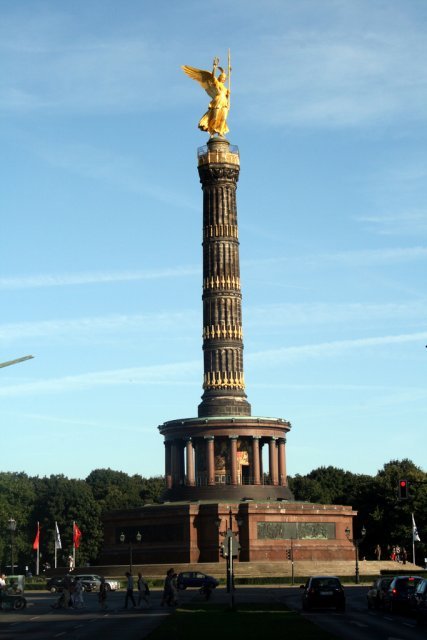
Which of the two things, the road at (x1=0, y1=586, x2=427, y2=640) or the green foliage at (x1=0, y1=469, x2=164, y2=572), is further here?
the green foliage at (x1=0, y1=469, x2=164, y2=572)

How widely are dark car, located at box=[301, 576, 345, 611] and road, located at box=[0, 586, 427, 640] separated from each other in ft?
2.06

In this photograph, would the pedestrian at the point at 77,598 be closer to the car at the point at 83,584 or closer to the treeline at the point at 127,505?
the car at the point at 83,584

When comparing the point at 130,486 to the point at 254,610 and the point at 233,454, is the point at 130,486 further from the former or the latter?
the point at 254,610

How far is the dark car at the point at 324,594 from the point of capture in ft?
164

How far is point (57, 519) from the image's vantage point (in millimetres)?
144625

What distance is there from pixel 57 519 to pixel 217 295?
5444 cm

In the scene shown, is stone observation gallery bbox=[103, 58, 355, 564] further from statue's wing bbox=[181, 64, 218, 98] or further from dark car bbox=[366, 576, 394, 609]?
dark car bbox=[366, 576, 394, 609]

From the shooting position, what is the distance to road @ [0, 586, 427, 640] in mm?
36219

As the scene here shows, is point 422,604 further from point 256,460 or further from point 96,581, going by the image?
point 256,460

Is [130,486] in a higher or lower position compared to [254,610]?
higher

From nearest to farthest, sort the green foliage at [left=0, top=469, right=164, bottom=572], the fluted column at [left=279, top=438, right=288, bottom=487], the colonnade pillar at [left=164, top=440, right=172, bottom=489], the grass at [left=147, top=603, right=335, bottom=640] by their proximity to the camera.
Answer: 1. the grass at [left=147, top=603, right=335, bottom=640]
2. the fluted column at [left=279, top=438, right=288, bottom=487]
3. the colonnade pillar at [left=164, top=440, right=172, bottom=489]
4. the green foliage at [left=0, top=469, right=164, bottom=572]

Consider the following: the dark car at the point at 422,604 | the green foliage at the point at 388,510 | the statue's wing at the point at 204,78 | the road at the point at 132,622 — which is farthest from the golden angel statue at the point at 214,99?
the dark car at the point at 422,604

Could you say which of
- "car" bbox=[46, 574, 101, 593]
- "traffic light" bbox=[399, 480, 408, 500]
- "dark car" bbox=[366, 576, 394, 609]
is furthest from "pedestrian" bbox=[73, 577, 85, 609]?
"traffic light" bbox=[399, 480, 408, 500]

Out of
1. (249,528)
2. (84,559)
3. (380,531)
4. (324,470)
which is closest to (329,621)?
(249,528)
